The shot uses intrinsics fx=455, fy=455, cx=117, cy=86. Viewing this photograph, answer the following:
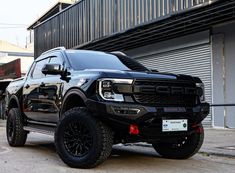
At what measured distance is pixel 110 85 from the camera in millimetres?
6355

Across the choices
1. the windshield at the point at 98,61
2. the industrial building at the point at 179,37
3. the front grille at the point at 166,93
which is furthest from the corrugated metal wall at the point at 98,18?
the front grille at the point at 166,93

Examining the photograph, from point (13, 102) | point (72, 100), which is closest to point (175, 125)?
point (72, 100)

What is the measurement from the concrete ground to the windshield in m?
1.58

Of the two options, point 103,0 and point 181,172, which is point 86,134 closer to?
point 181,172

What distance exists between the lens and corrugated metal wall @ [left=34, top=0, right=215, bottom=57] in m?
15.6

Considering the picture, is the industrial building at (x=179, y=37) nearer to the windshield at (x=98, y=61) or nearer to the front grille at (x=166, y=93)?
the windshield at (x=98, y=61)

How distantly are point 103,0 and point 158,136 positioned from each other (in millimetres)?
14271

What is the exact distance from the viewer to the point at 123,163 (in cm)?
729

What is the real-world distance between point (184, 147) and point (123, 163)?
113cm

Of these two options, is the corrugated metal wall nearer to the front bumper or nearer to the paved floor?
the paved floor

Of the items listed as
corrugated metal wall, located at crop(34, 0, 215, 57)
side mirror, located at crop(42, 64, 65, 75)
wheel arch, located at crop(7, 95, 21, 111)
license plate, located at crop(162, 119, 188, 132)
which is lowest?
license plate, located at crop(162, 119, 188, 132)

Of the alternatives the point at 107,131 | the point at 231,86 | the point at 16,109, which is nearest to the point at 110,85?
the point at 107,131

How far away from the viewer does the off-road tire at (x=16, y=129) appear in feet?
30.3

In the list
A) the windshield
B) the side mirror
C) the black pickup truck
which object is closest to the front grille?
the black pickup truck
